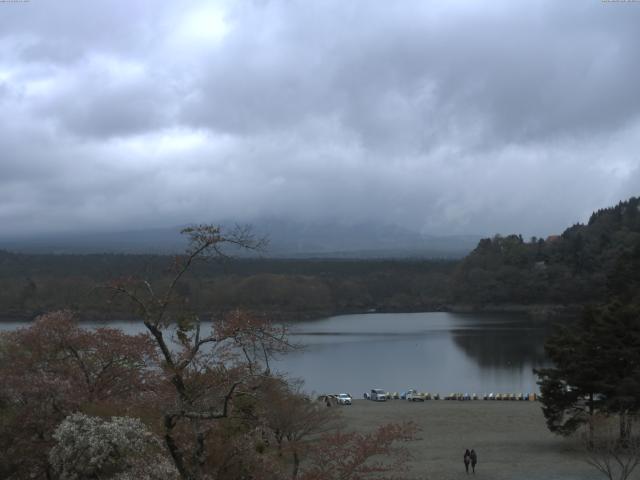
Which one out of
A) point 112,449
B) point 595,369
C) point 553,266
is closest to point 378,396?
point 595,369

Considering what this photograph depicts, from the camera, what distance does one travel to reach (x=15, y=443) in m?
10.3

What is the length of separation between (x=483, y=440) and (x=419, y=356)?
28.5 m

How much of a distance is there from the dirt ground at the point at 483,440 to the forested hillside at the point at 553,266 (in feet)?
175

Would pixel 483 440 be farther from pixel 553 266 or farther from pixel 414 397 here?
pixel 553 266

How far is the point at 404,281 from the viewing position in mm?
108062

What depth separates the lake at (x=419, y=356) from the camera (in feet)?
130

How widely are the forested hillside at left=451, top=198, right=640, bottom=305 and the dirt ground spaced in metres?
53.4

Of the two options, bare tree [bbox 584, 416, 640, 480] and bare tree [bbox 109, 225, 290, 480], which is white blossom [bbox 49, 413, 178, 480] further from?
bare tree [bbox 584, 416, 640, 480]

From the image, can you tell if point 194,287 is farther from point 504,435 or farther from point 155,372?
point 155,372

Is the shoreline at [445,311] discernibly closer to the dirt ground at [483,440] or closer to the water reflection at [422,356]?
the water reflection at [422,356]

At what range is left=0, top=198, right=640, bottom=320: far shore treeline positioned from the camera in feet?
258

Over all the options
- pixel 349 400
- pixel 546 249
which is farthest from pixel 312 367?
pixel 546 249

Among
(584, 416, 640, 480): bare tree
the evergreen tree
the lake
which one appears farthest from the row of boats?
(584, 416, 640, 480): bare tree

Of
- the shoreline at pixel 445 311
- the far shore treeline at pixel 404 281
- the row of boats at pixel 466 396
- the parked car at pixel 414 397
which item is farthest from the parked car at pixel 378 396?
the far shore treeline at pixel 404 281
